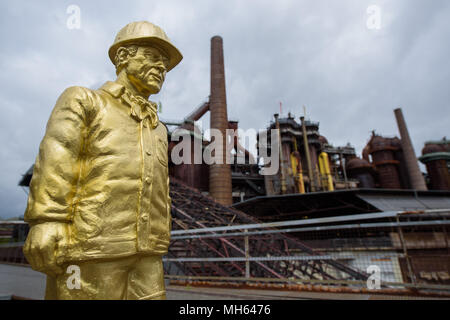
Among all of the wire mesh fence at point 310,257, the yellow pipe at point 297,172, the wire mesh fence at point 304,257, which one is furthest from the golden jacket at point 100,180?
the yellow pipe at point 297,172

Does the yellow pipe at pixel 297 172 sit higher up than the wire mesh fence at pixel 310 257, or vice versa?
the yellow pipe at pixel 297 172

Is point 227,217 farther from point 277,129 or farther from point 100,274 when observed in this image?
point 277,129

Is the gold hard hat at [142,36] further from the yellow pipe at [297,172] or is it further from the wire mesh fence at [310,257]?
the yellow pipe at [297,172]

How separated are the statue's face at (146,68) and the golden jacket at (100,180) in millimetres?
160

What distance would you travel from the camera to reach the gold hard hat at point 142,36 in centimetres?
200

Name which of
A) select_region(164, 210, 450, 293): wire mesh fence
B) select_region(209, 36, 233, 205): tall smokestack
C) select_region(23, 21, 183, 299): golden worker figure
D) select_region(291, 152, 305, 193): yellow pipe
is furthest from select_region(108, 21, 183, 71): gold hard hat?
select_region(291, 152, 305, 193): yellow pipe

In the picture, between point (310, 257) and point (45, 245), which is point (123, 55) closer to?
point (45, 245)

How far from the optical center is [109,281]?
5.19 ft

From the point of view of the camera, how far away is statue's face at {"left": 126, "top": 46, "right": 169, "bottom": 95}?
204 cm

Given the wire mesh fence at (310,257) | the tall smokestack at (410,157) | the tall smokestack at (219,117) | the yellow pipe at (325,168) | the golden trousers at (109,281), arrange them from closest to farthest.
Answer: the golden trousers at (109,281)
the wire mesh fence at (310,257)
the tall smokestack at (219,117)
the yellow pipe at (325,168)
the tall smokestack at (410,157)

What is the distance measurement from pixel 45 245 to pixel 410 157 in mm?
35720

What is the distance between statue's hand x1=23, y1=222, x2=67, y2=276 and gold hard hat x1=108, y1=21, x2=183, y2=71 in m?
1.49

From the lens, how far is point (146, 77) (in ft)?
6.80

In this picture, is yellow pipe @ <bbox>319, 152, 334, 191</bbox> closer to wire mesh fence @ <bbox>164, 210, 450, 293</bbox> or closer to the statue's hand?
wire mesh fence @ <bbox>164, 210, 450, 293</bbox>
